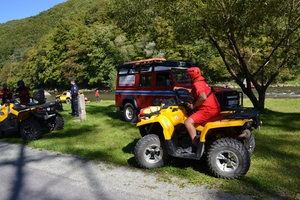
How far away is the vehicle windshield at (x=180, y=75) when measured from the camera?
10734 mm

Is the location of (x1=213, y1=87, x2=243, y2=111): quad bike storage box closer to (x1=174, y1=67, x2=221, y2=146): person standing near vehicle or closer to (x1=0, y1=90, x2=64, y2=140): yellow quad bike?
(x1=174, y1=67, x2=221, y2=146): person standing near vehicle

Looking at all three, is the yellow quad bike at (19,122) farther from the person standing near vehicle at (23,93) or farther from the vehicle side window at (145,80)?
the vehicle side window at (145,80)

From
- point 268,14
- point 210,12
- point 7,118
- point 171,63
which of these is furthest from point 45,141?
point 268,14

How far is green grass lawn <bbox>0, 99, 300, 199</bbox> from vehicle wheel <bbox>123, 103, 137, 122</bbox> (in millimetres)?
334

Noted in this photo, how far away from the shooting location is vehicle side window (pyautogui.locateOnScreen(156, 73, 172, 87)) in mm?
10773

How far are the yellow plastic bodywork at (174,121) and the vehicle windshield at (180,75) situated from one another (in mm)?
4942

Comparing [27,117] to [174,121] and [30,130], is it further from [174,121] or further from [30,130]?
[174,121]

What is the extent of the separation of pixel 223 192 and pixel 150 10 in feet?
32.8

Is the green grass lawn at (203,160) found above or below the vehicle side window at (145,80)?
below

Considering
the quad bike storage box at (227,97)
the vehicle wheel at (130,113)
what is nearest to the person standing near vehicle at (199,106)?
the quad bike storage box at (227,97)

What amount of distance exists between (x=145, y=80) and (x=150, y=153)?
6.06 meters

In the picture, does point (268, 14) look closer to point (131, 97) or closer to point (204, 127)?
point (131, 97)

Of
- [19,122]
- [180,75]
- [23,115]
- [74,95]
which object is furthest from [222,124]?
[74,95]

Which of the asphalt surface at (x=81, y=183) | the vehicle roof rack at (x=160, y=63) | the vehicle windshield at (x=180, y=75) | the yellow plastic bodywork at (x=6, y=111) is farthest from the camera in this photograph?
the vehicle roof rack at (x=160, y=63)
